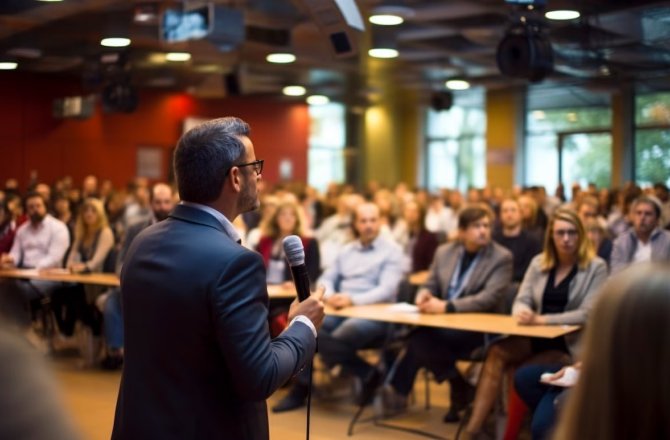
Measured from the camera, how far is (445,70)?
13852 mm

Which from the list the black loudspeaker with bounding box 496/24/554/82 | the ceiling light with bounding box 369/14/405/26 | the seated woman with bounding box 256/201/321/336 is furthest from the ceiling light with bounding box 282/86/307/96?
the seated woman with bounding box 256/201/321/336

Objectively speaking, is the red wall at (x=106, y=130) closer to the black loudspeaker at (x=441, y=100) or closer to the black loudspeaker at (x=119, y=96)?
the black loudspeaker at (x=119, y=96)

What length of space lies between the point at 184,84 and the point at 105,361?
8532mm

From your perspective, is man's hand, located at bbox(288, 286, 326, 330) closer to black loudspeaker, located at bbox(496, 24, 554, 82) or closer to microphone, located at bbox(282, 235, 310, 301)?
microphone, located at bbox(282, 235, 310, 301)

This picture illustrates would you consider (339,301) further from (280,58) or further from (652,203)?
(280,58)

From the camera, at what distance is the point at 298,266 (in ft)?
7.80

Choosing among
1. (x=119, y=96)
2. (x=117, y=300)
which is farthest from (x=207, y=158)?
(x=119, y=96)

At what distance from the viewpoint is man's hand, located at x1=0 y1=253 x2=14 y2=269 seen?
7.87 metres

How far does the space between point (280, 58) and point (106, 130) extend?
5063 mm

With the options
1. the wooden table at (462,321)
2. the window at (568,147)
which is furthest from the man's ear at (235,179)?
the window at (568,147)

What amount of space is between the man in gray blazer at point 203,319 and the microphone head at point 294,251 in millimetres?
303

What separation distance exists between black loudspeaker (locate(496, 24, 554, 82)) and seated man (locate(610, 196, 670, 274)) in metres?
1.95

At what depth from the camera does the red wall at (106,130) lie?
14.2 metres

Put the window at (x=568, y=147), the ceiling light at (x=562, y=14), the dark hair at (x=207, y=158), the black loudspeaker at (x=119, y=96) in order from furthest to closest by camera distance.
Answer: the window at (x=568, y=147) < the black loudspeaker at (x=119, y=96) < the ceiling light at (x=562, y=14) < the dark hair at (x=207, y=158)
